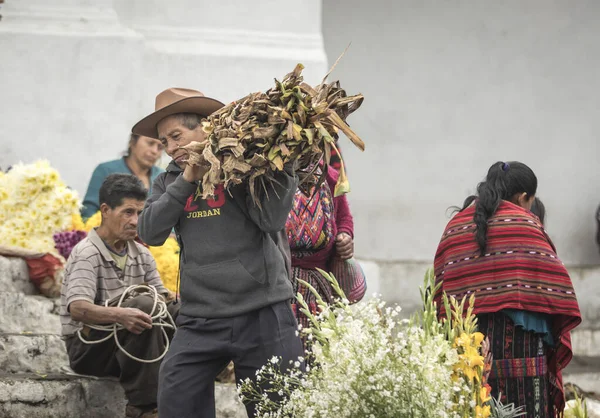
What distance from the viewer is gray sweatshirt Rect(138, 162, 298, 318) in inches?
153

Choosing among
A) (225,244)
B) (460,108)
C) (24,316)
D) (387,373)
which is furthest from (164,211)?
(460,108)

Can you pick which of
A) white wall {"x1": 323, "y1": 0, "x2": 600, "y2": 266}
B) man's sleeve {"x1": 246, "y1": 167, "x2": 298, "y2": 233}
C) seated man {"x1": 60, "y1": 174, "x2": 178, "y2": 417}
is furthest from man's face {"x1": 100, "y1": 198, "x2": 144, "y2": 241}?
white wall {"x1": 323, "y1": 0, "x2": 600, "y2": 266}

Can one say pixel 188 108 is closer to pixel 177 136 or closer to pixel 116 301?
pixel 177 136

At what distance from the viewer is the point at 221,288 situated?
12.8ft

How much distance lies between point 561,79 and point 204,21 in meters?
3.83

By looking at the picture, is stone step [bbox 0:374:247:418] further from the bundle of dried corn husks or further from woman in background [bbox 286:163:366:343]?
the bundle of dried corn husks

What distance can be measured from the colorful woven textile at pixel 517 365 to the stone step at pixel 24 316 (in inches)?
113

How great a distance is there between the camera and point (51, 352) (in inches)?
229

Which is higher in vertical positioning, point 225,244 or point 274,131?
point 274,131

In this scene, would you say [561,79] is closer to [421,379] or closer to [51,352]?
[51,352]

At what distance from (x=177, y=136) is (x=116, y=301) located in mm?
1432

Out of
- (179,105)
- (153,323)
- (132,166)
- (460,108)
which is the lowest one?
(153,323)

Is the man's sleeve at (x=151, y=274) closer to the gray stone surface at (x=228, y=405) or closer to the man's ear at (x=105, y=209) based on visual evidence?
the man's ear at (x=105, y=209)

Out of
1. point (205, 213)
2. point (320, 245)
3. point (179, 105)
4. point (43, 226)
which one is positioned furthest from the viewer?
point (43, 226)
